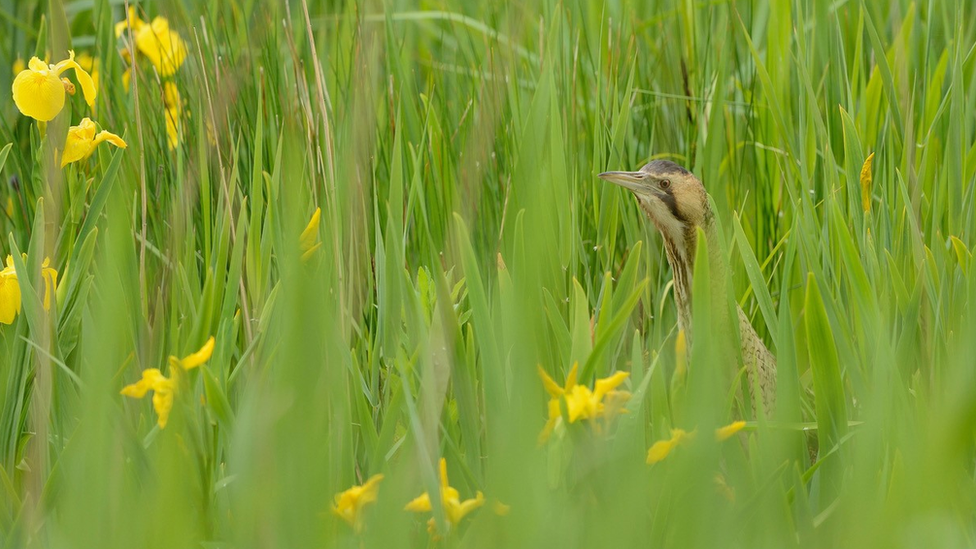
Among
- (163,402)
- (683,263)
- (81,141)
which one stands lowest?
(683,263)

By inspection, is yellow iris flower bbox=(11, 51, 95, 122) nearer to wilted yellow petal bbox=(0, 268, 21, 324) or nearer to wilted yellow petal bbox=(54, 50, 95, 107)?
wilted yellow petal bbox=(54, 50, 95, 107)

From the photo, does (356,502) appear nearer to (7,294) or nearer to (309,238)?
(309,238)

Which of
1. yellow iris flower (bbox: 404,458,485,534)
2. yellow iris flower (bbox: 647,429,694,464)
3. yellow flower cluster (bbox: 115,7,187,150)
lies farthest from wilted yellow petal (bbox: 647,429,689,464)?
yellow flower cluster (bbox: 115,7,187,150)

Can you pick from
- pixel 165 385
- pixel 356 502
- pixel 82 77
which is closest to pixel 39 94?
pixel 82 77

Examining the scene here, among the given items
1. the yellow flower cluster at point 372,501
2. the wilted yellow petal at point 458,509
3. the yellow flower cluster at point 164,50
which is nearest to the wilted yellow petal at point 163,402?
the yellow flower cluster at point 372,501

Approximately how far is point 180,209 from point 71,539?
0.87 meters

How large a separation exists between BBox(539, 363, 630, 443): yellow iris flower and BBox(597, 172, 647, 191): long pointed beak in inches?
34.4

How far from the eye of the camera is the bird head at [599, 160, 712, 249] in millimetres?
2094

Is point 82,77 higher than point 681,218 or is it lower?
higher

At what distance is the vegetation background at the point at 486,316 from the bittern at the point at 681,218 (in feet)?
0.24

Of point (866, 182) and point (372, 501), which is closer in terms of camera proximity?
point (372, 501)

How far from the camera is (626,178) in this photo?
81.0 inches

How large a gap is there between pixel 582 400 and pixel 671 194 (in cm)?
105

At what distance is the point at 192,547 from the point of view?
3.65ft
